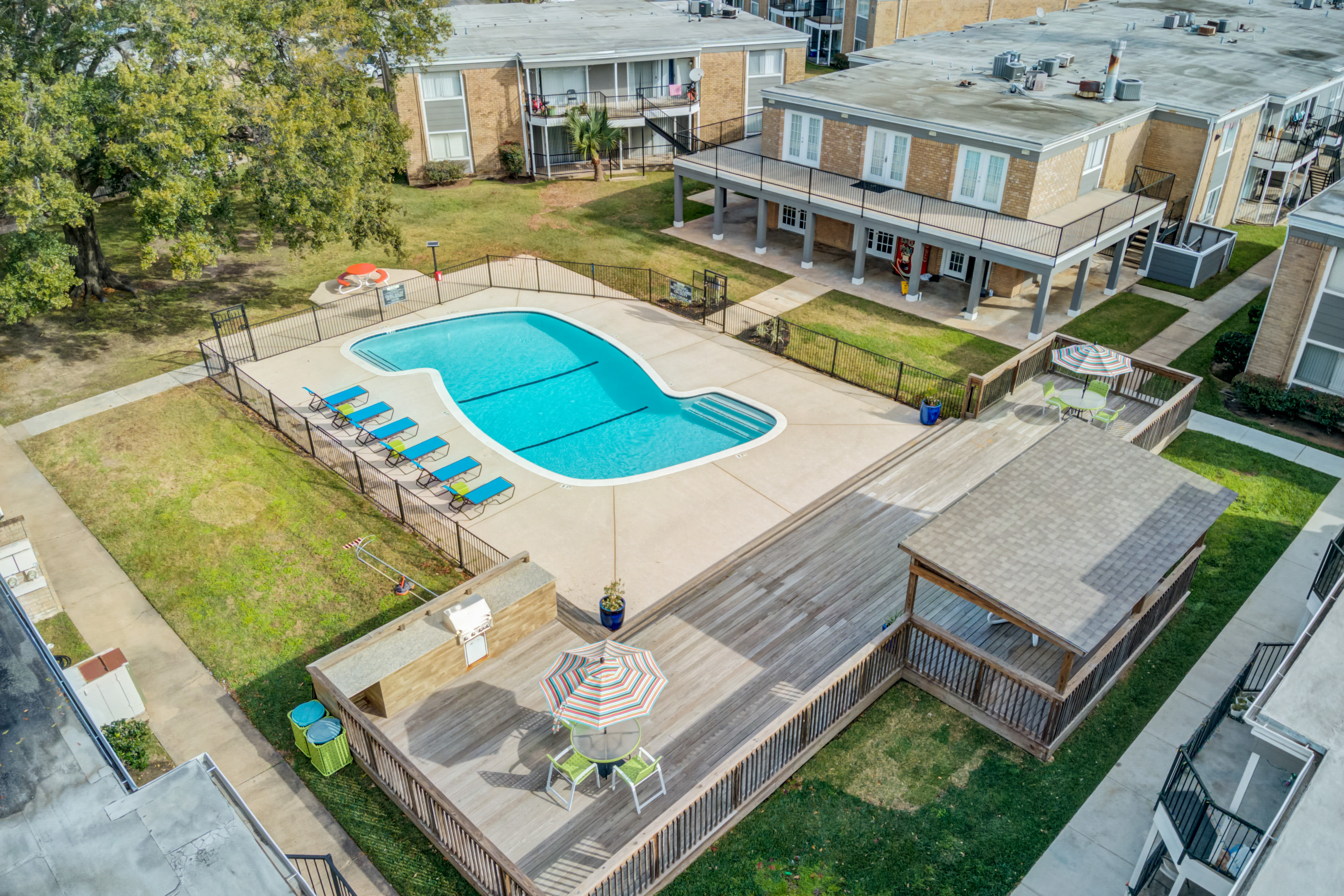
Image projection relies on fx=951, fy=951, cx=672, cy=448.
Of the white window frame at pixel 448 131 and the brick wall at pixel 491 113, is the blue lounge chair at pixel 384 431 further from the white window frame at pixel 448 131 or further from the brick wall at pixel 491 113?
the brick wall at pixel 491 113

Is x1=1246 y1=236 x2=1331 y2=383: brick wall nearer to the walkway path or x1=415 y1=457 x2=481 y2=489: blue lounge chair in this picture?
the walkway path

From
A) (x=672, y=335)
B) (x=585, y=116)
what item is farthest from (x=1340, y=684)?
(x=585, y=116)

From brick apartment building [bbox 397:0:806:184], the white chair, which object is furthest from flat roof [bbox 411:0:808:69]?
the white chair

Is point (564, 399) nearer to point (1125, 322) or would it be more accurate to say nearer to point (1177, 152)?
point (1125, 322)

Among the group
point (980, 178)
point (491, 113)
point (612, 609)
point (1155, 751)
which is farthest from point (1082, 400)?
point (491, 113)

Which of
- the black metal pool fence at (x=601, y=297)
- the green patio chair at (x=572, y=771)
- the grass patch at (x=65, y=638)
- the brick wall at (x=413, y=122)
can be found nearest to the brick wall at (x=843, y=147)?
the black metal pool fence at (x=601, y=297)
